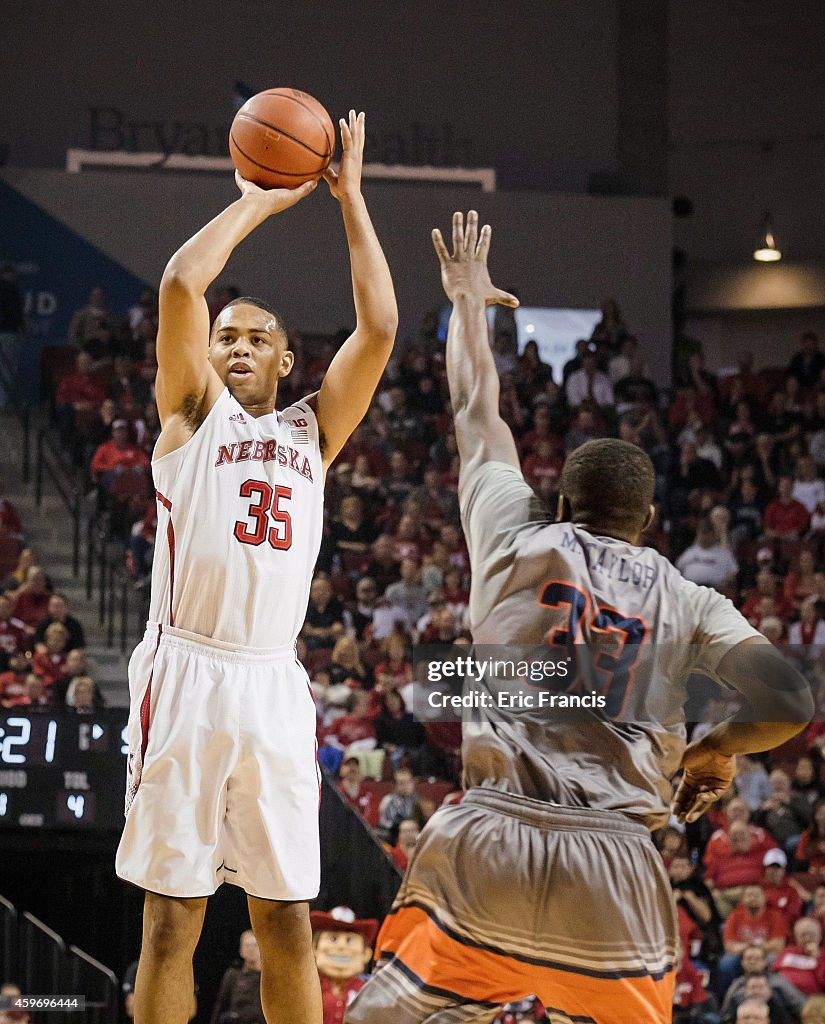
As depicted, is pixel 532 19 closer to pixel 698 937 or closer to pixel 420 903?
pixel 698 937

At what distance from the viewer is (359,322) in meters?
4.37

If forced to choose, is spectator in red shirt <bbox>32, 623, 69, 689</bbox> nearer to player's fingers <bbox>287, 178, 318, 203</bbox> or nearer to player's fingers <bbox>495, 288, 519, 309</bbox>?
player's fingers <bbox>287, 178, 318, 203</bbox>

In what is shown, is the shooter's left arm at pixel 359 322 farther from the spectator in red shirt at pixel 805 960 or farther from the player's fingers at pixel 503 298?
the spectator in red shirt at pixel 805 960

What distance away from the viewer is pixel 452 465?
1362cm

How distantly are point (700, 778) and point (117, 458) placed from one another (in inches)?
386

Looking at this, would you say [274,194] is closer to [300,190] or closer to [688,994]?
[300,190]

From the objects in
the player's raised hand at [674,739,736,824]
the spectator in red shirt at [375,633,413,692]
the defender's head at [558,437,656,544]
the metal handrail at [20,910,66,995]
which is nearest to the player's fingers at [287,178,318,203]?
the defender's head at [558,437,656,544]

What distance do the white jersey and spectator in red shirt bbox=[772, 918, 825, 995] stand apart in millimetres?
5486

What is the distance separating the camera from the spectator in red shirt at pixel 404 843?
27.9 ft

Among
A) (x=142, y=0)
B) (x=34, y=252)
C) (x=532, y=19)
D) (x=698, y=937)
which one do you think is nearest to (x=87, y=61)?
(x=142, y=0)

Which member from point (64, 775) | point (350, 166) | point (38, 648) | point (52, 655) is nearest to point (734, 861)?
point (64, 775)

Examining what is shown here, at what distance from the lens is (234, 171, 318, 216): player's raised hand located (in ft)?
13.6

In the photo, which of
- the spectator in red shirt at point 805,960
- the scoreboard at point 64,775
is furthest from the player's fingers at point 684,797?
the spectator in red shirt at point 805,960

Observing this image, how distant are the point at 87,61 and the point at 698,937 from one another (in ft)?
43.3
